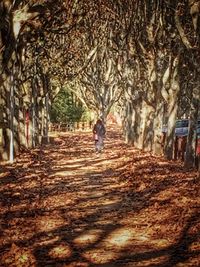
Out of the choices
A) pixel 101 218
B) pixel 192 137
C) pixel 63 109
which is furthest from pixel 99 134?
pixel 63 109

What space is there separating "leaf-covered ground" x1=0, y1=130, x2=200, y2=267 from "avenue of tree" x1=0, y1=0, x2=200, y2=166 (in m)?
3.84

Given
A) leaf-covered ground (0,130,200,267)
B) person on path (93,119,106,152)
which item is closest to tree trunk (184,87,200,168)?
leaf-covered ground (0,130,200,267)

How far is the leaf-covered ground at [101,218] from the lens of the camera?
7641 mm

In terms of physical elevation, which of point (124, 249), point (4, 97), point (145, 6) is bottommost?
point (124, 249)

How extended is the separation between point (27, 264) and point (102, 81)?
1592 inches

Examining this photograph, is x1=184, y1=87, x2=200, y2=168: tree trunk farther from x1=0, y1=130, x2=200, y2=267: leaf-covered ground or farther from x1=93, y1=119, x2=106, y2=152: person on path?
x1=93, y1=119, x2=106, y2=152: person on path

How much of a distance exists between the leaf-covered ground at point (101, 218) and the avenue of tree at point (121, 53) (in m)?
3.84

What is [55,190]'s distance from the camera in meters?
13.8

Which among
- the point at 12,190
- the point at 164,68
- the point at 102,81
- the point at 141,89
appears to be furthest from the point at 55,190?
the point at 102,81

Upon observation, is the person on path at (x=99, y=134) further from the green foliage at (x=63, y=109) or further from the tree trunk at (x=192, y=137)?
the green foliage at (x=63, y=109)

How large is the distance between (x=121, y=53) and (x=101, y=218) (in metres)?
24.5

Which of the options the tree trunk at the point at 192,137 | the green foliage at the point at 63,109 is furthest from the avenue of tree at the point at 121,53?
the green foliage at the point at 63,109

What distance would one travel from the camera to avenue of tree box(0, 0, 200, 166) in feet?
55.9

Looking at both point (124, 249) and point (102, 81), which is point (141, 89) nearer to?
point (102, 81)
